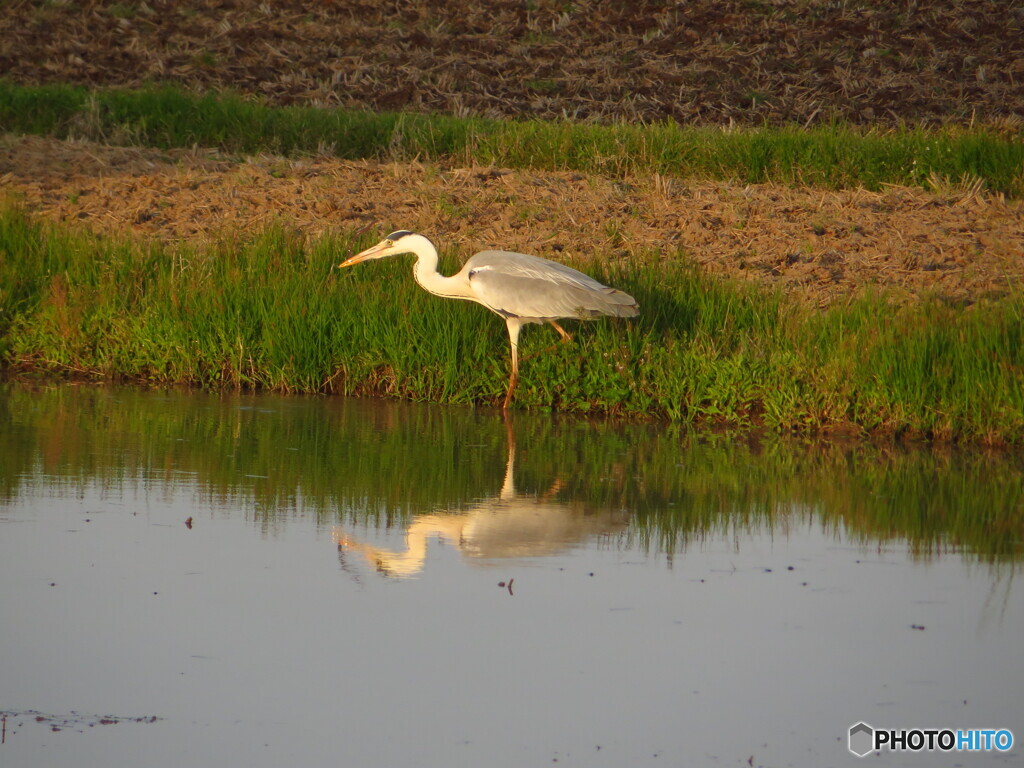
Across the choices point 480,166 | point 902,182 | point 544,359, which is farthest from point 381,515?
point 902,182

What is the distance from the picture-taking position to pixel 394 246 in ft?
37.3

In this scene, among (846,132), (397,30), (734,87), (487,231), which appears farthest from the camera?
(397,30)

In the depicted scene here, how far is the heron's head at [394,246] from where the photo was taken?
11.3 meters

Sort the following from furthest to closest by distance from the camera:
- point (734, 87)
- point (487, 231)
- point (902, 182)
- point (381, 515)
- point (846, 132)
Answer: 1. point (734, 87)
2. point (846, 132)
3. point (902, 182)
4. point (487, 231)
5. point (381, 515)

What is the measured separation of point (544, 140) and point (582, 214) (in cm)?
360

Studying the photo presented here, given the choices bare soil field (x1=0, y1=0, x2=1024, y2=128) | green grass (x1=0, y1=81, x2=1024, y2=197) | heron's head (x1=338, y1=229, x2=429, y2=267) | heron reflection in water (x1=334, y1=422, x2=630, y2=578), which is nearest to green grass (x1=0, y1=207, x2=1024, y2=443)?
heron's head (x1=338, y1=229, x2=429, y2=267)

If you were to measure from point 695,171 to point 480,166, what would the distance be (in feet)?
8.58

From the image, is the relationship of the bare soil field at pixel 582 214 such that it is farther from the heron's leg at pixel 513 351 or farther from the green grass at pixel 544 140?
the heron's leg at pixel 513 351

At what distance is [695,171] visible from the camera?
17.5 metres

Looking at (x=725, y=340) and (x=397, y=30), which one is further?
(x=397, y=30)

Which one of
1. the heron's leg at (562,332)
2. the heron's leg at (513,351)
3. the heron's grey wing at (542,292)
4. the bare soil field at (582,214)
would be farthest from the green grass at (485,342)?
the bare soil field at (582,214)

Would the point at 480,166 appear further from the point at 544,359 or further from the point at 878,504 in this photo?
the point at 878,504

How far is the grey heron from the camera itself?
34.8ft

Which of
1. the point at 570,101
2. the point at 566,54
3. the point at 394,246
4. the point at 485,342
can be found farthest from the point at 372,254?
the point at 566,54
